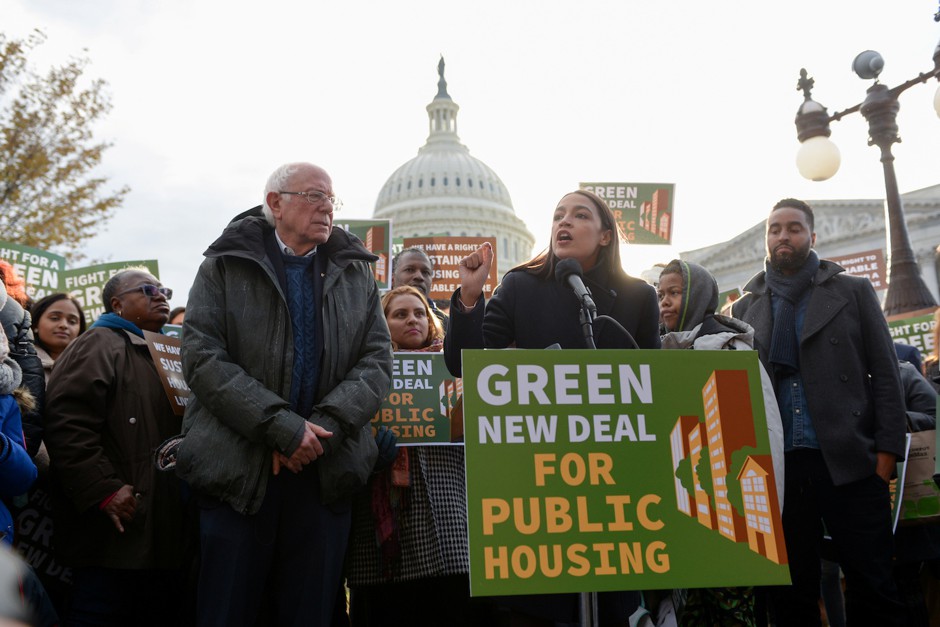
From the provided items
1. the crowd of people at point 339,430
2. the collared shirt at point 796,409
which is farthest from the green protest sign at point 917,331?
the collared shirt at point 796,409

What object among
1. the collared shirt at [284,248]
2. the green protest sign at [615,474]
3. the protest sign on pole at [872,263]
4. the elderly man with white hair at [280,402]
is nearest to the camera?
the green protest sign at [615,474]

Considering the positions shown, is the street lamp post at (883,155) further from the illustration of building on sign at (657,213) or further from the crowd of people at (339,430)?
the crowd of people at (339,430)

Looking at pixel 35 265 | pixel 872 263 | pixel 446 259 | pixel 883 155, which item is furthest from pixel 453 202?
pixel 35 265

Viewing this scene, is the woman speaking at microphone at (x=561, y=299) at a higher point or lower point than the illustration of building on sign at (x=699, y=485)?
higher

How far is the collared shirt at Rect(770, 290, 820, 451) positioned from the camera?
145 inches

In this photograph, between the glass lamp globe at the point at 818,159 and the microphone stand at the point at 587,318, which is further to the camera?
the glass lamp globe at the point at 818,159

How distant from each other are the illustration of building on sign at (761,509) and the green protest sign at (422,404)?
1.89m

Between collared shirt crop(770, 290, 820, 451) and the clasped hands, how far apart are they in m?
2.14

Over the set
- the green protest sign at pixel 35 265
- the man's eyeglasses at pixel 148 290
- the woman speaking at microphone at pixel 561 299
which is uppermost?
the green protest sign at pixel 35 265

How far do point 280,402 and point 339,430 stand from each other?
25 centimetres

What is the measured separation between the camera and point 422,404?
395 centimetres

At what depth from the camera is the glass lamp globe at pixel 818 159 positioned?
749cm

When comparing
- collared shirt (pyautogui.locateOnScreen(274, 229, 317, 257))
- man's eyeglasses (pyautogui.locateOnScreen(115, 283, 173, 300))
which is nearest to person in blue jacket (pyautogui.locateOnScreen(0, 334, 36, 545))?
man's eyeglasses (pyautogui.locateOnScreen(115, 283, 173, 300))

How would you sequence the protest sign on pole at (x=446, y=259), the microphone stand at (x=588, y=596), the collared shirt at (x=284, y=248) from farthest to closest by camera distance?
the protest sign on pole at (x=446, y=259) < the collared shirt at (x=284, y=248) < the microphone stand at (x=588, y=596)
